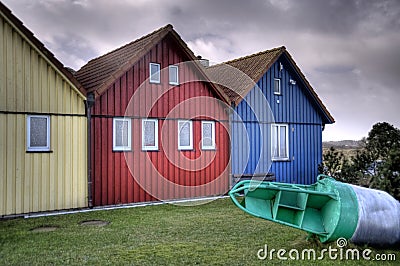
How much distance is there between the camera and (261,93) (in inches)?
636

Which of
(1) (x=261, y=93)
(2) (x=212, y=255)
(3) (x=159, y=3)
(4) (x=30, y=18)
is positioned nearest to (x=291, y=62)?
(1) (x=261, y=93)

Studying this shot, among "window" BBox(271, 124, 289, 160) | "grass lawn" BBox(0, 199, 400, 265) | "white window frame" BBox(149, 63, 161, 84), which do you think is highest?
"white window frame" BBox(149, 63, 161, 84)

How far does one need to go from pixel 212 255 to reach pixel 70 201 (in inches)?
234

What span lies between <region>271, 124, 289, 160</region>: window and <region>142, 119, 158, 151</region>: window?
576 cm

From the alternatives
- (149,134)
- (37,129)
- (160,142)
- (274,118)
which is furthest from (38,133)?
(274,118)

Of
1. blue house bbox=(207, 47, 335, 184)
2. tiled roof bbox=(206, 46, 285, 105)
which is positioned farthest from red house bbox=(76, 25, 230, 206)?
tiled roof bbox=(206, 46, 285, 105)

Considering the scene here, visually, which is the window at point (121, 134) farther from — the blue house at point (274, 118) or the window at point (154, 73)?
the blue house at point (274, 118)

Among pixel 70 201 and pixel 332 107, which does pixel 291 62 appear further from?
pixel 70 201

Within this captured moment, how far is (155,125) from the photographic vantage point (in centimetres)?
1290

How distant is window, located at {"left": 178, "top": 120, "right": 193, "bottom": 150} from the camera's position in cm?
1352

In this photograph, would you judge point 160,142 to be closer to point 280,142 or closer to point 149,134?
point 149,134

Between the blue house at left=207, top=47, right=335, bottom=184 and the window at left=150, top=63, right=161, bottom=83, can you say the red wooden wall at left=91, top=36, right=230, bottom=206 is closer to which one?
the window at left=150, top=63, right=161, bottom=83

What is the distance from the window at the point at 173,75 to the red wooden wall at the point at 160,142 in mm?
153

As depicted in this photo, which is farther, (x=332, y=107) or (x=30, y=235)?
(x=332, y=107)
